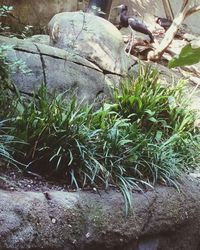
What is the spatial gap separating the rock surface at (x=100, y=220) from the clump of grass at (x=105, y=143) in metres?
0.15

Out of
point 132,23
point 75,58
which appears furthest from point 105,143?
point 132,23

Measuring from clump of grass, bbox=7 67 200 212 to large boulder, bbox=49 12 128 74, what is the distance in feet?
2.40

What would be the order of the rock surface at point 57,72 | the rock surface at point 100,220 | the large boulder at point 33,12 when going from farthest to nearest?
the large boulder at point 33,12 < the rock surface at point 57,72 < the rock surface at point 100,220

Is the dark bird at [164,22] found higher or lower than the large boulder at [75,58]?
lower

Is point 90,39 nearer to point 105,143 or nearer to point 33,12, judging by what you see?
point 33,12

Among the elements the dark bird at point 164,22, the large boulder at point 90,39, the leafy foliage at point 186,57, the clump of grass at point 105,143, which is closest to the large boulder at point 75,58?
the large boulder at point 90,39

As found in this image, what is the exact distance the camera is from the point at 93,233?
293 cm

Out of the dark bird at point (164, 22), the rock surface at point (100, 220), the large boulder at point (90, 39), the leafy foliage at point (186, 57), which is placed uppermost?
the leafy foliage at point (186, 57)

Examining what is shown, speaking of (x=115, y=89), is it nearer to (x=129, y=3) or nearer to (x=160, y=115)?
(x=160, y=115)

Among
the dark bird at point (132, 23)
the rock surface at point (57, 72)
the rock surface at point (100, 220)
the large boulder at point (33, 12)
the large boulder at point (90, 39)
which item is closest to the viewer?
the rock surface at point (100, 220)

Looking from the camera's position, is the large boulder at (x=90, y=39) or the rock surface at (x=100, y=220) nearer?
the rock surface at (x=100, y=220)

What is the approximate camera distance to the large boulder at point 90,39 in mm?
5148

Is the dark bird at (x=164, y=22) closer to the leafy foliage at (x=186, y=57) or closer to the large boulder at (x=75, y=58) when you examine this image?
the large boulder at (x=75, y=58)

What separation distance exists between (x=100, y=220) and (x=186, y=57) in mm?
1416
